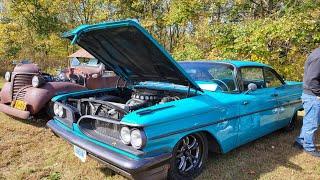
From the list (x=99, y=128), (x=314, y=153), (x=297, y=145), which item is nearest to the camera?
(x=99, y=128)

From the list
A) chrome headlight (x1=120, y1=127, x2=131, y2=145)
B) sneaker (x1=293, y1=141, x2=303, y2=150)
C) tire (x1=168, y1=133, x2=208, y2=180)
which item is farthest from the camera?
sneaker (x1=293, y1=141, x2=303, y2=150)

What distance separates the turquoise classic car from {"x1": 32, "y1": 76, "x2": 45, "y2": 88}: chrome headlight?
73.7 inches

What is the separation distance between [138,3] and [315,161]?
21.0 metres

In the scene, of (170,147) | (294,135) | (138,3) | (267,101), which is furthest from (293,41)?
(138,3)

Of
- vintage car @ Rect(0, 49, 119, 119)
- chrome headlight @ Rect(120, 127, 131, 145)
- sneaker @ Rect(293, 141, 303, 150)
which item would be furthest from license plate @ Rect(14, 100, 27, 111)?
sneaker @ Rect(293, 141, 303, 150)

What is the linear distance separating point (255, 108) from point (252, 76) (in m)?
0.80

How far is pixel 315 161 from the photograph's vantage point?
15.1 ft

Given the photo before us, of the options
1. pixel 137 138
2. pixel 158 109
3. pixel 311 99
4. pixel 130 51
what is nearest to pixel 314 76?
pixel 311 99

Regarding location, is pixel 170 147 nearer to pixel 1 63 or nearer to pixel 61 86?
pixel 61 86

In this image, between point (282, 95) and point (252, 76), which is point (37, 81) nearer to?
point (252, 76)

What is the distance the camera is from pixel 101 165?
14.0 feet

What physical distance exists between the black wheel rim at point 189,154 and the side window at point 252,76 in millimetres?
1340

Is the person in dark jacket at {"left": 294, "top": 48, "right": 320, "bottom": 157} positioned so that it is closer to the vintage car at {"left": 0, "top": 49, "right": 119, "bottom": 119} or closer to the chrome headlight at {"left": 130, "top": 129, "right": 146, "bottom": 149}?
the chrome headlight at {"left": 130, "top": 129, "right": 146, "bottom": 149}

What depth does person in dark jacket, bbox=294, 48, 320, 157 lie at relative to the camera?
4.55 meters
